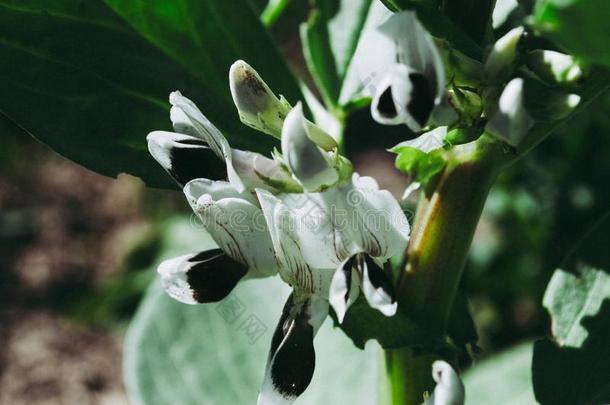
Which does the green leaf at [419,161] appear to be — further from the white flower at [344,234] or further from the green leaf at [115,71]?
the green leaf at [115,71]

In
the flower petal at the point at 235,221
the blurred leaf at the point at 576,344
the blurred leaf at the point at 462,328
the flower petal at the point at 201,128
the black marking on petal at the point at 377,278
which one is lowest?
the blurred leaf at the point at 462,328

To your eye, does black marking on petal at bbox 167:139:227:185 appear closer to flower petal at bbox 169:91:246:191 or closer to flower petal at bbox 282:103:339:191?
flower petal at bbox 169:91:246:191

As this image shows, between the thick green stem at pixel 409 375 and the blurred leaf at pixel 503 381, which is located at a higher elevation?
the thick green stem at pixel 409 375

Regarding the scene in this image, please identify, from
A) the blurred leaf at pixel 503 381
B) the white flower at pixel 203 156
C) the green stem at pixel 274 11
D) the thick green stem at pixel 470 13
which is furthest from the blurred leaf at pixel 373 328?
the blurred leaf at pixel 503 381

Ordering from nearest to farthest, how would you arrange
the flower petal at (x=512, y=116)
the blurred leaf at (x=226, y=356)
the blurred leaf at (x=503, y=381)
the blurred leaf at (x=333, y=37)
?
the flower petal at (x=512, y=116)
the blurred leaf at (x=333, y=37)
the blurred leaf at (x=226, y=356)
the blurred leaf at (x=503, y=381)

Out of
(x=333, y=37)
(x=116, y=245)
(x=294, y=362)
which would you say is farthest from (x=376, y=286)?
(x=116, y=245)

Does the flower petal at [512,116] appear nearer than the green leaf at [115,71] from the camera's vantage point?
Yes

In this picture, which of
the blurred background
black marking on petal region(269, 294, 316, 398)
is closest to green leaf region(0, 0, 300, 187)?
black marking on petal region(269, 294, 316, 398)
